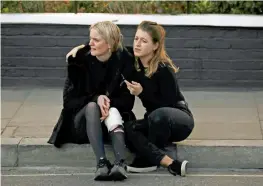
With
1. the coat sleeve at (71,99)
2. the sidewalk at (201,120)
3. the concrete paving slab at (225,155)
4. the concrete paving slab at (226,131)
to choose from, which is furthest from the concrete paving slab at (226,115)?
the coat sleeve at (71,99)

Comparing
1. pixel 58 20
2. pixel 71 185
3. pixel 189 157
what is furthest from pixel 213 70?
pixel 71 185

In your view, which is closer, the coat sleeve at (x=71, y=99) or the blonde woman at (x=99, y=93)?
the blonde woman at (x=99, y=93)

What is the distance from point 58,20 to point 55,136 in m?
2.59

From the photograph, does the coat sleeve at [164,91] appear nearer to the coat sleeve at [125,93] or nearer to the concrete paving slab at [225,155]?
the coat sleeve at [125,93]

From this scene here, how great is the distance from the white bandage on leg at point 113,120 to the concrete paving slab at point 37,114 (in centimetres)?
117

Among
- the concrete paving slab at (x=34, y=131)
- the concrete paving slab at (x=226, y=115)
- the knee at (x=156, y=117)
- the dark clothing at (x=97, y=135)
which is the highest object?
the knee at (x=156, y=117)

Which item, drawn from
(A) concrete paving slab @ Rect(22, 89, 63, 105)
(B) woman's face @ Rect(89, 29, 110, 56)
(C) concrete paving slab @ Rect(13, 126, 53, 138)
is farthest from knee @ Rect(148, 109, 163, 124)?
(A) concrete paving slab @ Rect(22, 89, 63, 105)

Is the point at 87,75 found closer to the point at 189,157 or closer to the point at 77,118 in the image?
the point at 77,118

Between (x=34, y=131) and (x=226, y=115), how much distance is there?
1870 millimetres

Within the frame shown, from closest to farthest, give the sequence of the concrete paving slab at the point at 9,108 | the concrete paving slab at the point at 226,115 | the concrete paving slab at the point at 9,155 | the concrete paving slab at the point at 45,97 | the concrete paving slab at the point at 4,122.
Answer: the concrete paving slab at the point at 9,155 < the concrete paving slab at the point at 4,122 < the concrete paving slab at the point at 226,115 < the concrete paving slab at the point at 9,108 < the concrete paving slab at the point at 45,97

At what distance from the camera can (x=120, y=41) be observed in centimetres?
554

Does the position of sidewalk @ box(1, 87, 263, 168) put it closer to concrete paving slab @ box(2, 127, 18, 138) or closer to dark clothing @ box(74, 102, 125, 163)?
concrete paving slab @ box(2, 127, 18, 138)

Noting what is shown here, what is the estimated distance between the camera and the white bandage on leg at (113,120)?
210 inches

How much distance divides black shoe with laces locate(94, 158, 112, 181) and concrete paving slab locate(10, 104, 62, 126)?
1.24m
